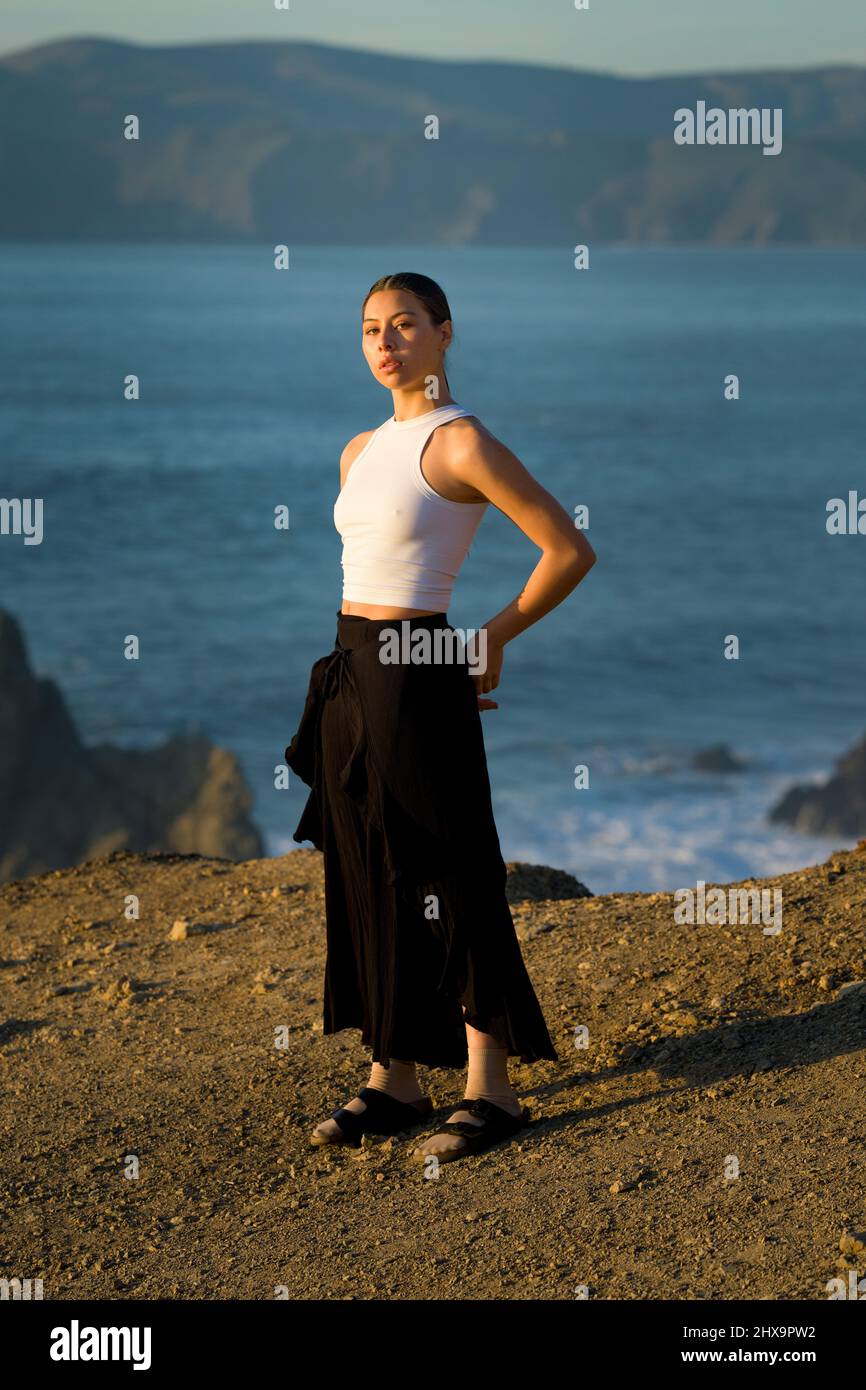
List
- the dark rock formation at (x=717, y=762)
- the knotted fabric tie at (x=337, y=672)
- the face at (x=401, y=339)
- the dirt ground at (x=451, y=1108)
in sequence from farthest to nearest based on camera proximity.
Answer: the dark rock formation at (x=717, y=762)
the knotted fabric tie at (x=337, y=672)
the face at (x=401, y=339)
the dirt ground at (x=451, y=1108)

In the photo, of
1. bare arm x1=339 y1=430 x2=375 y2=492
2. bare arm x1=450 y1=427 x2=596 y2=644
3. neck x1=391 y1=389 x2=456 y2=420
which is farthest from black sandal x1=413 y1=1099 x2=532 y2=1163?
neck x1=391 y1=389 x2=456 y2=420

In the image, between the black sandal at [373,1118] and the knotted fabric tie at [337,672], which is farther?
the black sandal at [373,1118]

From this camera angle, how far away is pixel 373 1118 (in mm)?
4781

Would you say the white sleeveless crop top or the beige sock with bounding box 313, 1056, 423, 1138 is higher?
the white sleeveless crop top

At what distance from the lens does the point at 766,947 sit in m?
5.86

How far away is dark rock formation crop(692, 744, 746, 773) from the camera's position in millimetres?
29980

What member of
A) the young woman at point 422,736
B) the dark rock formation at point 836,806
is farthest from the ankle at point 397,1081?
the dark rock formation at point 836,806

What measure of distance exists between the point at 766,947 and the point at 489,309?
137 metres

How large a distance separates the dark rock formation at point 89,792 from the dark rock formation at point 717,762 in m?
13.0

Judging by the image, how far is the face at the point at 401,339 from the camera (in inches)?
168

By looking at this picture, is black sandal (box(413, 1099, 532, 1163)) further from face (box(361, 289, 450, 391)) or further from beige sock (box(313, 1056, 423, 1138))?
face (box(361, 289, 450, 391))

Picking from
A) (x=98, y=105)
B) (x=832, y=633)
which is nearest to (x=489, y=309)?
(x=98, y=105)

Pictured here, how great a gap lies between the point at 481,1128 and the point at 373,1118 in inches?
14.7

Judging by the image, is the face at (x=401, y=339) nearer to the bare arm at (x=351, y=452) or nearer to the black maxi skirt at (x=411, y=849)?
the bare arm at (x=351, y=452)
